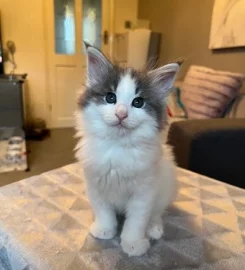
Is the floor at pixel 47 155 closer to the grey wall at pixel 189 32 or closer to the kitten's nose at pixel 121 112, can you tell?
the grey wall at pixel 189 32

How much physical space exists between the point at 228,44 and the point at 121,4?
2.00m

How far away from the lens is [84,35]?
3.97m

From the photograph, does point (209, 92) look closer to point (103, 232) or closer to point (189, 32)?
point (189, 32)

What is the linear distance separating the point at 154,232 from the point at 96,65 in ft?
1.60

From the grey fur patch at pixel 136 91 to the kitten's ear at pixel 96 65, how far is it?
1cm

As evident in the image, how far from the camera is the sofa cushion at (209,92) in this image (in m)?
2.06

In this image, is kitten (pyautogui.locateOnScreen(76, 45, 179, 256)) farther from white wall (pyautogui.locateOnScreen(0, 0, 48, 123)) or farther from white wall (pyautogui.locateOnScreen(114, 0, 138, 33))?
white wall (pyautogui.locateOnScreen(114, 0, 138, 33))

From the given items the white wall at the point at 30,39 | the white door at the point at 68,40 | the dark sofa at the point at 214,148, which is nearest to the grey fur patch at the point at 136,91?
the dark sofa at the point at 214,148

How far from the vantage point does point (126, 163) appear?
2.38 ft

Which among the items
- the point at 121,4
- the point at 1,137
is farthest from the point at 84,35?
the point at 1,137

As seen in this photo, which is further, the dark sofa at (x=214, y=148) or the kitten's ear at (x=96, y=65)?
the dark sofa at (x=214, y=148)

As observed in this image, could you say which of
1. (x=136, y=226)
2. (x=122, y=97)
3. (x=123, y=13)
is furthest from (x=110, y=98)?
(x=123, y=13)

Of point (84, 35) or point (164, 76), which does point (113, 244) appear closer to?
point (164, 76)

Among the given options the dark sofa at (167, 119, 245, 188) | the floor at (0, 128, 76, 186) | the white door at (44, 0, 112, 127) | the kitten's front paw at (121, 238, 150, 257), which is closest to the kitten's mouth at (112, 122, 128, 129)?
the kitten's front paw at (121, 238, 150, 257)
